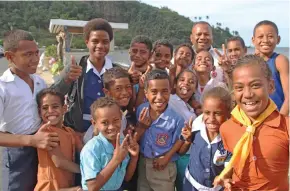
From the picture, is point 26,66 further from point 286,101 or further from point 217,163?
point 286,101

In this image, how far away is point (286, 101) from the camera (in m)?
2.78

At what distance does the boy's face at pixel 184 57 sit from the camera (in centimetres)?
341

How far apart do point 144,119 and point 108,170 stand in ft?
1.68

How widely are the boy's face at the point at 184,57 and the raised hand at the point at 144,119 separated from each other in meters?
1.05

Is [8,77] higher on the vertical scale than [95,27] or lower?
lower

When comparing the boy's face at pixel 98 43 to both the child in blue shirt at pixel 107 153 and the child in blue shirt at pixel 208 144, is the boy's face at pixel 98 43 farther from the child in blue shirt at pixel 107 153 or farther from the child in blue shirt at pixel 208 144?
the child in blue shirt at pixel 208 144

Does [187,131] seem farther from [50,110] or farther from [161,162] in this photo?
[50,110]

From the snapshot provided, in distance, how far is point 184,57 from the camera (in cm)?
342

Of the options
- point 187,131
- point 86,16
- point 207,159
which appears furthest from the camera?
point 86,16

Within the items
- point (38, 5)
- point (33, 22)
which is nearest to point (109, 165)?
point (33, 22)

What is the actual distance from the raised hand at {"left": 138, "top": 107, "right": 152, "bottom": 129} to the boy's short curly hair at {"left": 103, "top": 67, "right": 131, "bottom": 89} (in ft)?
1.16

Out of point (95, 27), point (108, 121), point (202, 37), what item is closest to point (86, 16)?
point (202, 37)

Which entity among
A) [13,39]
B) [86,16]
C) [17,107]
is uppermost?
[86,16]

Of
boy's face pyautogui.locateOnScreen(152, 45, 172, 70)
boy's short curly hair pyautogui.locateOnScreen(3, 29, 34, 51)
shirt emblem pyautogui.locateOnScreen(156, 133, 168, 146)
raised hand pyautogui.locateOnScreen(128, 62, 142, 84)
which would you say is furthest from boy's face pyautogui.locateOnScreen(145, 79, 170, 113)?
boy's short curly hair pyautogui.locateOnScreen(3, 29, 34, 51)
